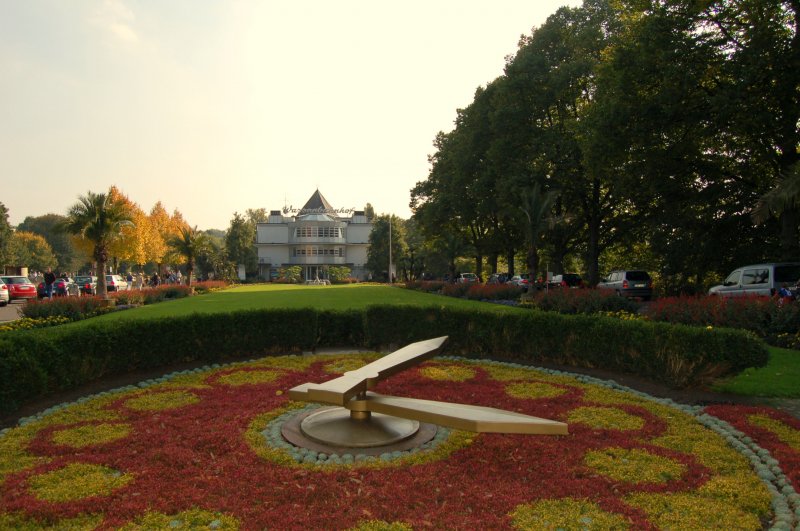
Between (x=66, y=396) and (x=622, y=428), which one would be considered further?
(x=66, y=396)

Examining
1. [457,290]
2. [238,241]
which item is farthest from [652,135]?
[238,241]

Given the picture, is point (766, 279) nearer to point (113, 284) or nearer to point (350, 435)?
point (350, 435)

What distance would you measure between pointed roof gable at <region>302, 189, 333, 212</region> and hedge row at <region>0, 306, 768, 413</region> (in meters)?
77.5

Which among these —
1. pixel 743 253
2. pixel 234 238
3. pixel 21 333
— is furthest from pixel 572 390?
pixel 234 238

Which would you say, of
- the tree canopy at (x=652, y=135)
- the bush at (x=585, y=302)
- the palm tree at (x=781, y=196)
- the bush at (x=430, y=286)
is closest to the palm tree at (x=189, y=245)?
the bush at (x=430, y=286)

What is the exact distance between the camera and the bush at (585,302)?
17.1m

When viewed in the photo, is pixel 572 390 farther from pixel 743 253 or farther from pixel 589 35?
pixel 589 35

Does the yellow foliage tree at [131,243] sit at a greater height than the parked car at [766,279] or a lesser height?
greater

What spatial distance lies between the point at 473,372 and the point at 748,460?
199 inches

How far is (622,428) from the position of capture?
6.34 m

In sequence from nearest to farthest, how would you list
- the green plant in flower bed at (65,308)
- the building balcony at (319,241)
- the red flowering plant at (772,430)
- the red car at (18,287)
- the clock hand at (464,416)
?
the clock hand at (464,416), the red flowering plant at (772,430), the green plant in flower bed at (65,308), the red car at (18,287), the building balcony at (319,241)

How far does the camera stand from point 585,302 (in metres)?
18.1

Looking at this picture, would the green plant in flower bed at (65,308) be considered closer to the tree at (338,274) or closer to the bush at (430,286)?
the bush at (430,286)

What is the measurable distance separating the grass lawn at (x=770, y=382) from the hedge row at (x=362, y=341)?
2.05 ft
